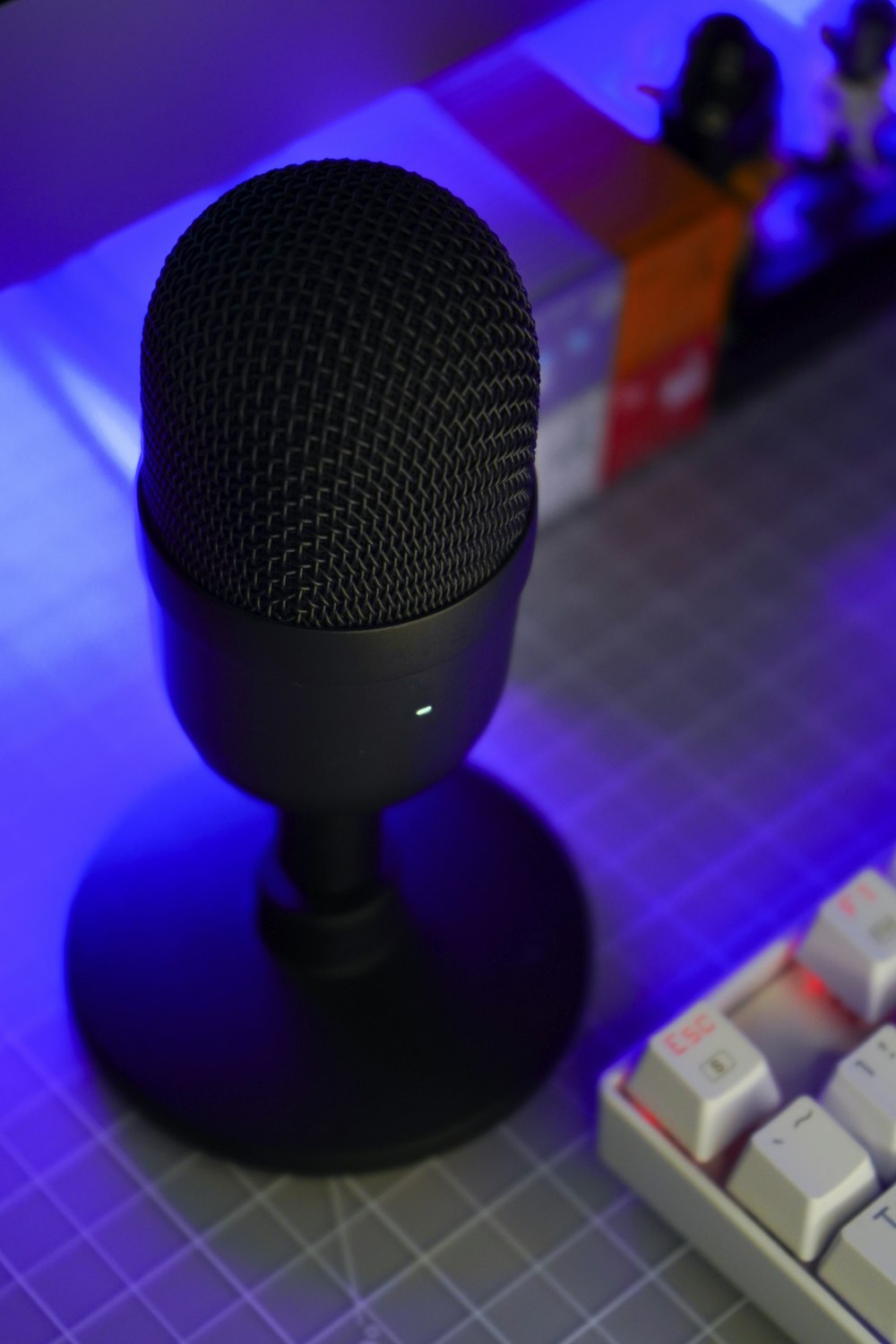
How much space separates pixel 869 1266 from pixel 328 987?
0.25m

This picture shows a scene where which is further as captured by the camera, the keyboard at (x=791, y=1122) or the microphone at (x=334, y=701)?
the keyboard at (x=791, y=1122)

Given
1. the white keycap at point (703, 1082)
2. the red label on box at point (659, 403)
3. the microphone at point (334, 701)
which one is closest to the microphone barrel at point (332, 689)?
the microphone at point (334, 701)

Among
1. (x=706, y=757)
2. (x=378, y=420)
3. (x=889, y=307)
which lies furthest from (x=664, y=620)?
(x=378, y=420)

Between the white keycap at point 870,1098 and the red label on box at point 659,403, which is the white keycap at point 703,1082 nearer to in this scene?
the white keycap at point 870,1098

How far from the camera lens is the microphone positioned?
464mm

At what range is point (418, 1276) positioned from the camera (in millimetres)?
675

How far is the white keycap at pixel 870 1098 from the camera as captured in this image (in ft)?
2.13

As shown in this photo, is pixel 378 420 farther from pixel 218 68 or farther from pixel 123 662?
pixel 123 662

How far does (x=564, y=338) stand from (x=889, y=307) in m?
0.29

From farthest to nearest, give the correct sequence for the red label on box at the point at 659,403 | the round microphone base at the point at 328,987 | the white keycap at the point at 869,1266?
the red label on box at the point at 659,403
the round microphone base at the point at 328,987
the white keycap at the point at 869,1266

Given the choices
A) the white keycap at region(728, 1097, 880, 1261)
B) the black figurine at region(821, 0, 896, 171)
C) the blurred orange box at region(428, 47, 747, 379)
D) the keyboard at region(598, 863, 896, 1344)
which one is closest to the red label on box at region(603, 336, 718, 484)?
the blurred orange box at region(428, 47, 747, 379)

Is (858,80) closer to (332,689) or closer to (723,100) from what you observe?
(723,100)

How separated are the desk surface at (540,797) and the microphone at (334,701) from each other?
0.08 feet

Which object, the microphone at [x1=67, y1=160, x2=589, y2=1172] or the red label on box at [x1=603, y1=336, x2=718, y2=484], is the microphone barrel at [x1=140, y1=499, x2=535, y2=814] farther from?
the red label on box at [x1=603, y1=336, x2=718, y2=484]
